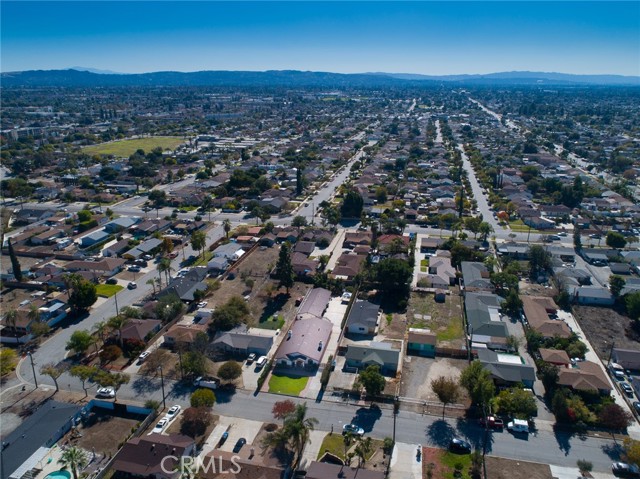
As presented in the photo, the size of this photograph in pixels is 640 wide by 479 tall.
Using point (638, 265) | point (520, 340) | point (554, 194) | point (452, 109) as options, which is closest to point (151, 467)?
point (520, 340)

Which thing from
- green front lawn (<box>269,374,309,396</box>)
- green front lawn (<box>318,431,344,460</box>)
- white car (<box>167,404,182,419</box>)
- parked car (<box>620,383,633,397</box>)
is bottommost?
parked car (<box>620,383,633,397</box>)

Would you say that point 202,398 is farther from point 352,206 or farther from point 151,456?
point 352,206

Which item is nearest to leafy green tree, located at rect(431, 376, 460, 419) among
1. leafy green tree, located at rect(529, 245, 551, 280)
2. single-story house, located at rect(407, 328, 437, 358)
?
single-story house, located at rect(407, 328, 437, 358)

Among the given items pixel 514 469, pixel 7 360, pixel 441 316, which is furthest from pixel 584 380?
pixel 7 360

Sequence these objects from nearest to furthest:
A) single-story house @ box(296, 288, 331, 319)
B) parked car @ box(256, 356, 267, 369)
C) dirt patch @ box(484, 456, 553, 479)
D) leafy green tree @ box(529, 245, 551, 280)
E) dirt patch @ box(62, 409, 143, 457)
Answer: dirt patch @ box(484, 456, 553, 479) < dirt patch @ box(62, 409, 143, 457) < parked car @ box(256, 356, 267, 369) < single-story house @ box(296, 288, 331, 319) < leafy green tree @ box(529, 245, 551, 280)

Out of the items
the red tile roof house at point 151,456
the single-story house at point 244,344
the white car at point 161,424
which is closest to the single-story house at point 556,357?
the single-story house at point 244,344

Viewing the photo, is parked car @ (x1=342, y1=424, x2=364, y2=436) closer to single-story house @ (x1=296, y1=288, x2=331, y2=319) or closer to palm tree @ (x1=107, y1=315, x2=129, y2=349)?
single-story house @ (x1=296, y1=288, x2=331, y2=319)

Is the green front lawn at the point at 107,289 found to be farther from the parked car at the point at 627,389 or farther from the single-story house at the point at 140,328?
the parked car at the point at 627,389
